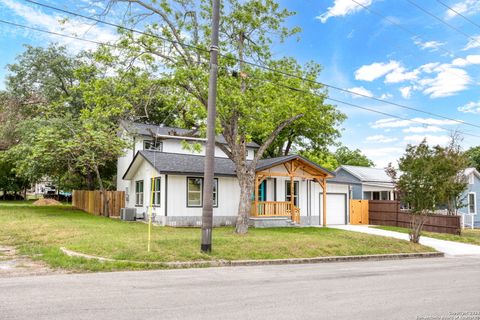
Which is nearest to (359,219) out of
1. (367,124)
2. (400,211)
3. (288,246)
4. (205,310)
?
(400,211)

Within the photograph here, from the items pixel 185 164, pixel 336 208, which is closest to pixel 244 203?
pixel 185 164

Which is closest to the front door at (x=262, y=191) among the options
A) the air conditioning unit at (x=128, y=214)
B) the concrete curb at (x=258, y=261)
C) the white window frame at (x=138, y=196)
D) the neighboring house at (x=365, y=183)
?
the white window frame at (x=138, y=196)

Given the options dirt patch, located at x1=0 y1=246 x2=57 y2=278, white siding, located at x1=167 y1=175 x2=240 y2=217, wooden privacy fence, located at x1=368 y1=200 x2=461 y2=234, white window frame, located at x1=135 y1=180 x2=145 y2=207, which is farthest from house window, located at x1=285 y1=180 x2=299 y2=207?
dirt patch, located at x1=0 y1=246 x2=57 y2=278

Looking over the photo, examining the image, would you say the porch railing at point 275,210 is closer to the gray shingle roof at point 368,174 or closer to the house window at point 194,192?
the house window at point 194,192

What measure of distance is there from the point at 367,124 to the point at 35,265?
2723 cm

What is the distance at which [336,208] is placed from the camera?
26891 mm

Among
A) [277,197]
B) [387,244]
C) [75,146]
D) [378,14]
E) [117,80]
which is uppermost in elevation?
[378,14]

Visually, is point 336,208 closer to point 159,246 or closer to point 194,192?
point 194,192

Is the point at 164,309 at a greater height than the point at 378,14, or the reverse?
the point at 378,14

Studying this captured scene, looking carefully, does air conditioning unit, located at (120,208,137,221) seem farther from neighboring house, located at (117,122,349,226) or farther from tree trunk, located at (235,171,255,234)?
tree trunk, located at (235,171,255,234)

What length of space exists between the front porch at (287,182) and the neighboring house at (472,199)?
13.9 metres

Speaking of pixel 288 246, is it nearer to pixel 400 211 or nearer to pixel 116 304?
pixel 116 304

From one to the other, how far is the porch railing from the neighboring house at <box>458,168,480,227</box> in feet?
51.2

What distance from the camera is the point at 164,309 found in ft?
20.5
